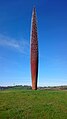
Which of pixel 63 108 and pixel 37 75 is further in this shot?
pixel 37 75

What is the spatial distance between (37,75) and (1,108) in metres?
13.2

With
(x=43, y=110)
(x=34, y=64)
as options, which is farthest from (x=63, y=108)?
(x=34, y=64)

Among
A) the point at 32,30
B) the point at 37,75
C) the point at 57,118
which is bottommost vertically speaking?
the point at 57,118

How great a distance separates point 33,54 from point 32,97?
828cm

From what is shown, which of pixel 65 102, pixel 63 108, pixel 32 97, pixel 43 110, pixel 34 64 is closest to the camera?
pixel 43 110

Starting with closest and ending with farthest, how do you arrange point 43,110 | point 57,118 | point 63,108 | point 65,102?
1. point 57,118
2. point 43,110
3. point 63,108
4. point 65,102

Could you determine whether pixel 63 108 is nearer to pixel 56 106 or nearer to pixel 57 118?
pixel 56 106

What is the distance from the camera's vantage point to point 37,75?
2930 cm

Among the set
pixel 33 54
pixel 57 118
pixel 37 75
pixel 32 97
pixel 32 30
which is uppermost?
pixel 32 30

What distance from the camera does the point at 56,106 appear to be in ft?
57.3

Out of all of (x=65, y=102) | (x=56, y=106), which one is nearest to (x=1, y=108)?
(x=56, y=106)

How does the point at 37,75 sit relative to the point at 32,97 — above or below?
above

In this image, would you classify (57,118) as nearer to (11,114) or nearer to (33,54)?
(11,114)

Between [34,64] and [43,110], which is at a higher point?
[34,64]
